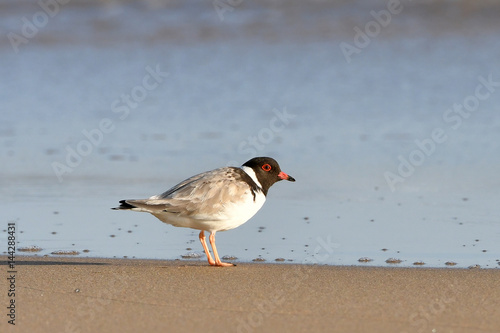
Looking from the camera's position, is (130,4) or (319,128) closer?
(319,128)

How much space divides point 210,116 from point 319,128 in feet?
5.82

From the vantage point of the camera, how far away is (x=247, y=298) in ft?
16.6

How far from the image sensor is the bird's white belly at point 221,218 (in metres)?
6.15

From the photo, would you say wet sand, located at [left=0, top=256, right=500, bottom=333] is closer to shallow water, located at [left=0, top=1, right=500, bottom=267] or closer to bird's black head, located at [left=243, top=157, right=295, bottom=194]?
shallow water, located at [left=0, top=1, right=500, bottom=267]

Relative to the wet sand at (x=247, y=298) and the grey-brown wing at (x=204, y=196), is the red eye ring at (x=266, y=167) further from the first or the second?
the wet sand at (x=247, y=298)

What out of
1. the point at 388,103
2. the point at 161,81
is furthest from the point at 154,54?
the point at 388,103

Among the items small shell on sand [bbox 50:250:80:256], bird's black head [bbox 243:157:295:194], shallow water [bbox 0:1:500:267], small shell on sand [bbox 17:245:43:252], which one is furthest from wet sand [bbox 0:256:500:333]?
bird's black head [bbox 243:157:295:194]

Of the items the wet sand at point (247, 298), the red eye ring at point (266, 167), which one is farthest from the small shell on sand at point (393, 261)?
the red eye ring at point (266, 167)

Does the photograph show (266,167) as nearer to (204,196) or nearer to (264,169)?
(264,169)

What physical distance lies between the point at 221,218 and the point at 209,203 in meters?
0.14

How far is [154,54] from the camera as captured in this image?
1658cm

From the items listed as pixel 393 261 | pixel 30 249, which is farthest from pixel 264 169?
pixel 30 249

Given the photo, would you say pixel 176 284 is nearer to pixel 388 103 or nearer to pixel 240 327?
pixel 240 327

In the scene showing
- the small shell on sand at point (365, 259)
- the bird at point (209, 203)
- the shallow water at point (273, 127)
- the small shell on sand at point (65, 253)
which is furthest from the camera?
the shallow water at point (273, 127)
